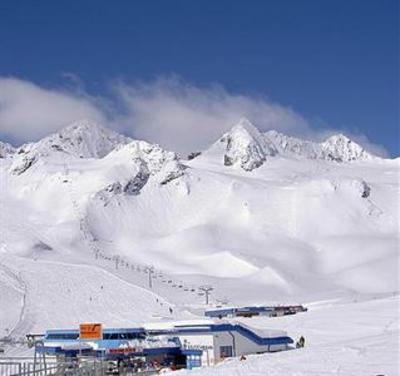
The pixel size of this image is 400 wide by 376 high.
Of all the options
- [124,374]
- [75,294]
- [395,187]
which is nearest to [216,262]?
[75,294]

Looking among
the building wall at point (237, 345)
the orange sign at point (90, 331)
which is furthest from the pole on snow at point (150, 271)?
the orange sign at point (90, 331)

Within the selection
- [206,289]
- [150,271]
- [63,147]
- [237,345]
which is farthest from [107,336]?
[63,147]

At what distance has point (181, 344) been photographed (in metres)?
34.1

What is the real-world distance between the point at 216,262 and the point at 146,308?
98.1ft

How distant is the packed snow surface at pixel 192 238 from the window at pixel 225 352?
17.0ft

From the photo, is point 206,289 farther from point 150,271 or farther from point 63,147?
point 63,147

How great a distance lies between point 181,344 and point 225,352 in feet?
6.36

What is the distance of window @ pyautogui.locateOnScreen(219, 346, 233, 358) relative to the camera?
110ft

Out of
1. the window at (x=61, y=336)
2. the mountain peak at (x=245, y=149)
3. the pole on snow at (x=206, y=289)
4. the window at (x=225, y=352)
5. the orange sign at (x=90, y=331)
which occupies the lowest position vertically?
the window at (x=225, y=352)

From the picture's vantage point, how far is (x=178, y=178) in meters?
122

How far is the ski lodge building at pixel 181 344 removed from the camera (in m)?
32.8

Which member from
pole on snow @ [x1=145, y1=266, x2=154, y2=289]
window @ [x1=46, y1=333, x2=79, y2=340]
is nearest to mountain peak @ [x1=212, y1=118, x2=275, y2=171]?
pole on snow @ [x1=145, y1=266, x2=154, y2=289]

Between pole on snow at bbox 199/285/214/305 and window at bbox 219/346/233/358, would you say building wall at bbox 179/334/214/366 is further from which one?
pole on snow at bbox 199/285/214/305

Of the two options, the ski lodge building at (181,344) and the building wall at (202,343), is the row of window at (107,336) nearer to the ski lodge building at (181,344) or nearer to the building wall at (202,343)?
the ski lodge building at (181,344)
